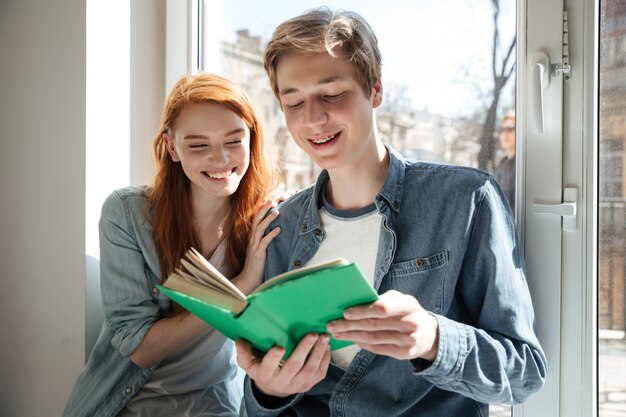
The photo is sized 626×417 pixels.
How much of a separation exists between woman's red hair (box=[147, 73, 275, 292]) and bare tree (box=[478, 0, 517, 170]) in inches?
20.9

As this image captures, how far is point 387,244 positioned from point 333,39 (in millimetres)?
397

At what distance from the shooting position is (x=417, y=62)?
153cm

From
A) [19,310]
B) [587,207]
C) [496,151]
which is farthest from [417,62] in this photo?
[19,310]

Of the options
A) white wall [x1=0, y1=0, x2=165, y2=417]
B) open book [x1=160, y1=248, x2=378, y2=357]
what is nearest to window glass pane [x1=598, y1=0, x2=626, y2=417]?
open book [x1=160, y1=248, x2=378, y2=357]

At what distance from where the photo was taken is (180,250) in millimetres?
1545

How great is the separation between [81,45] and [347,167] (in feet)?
2.88

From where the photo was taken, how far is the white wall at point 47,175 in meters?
1.75

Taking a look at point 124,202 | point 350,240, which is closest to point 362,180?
point 350,240

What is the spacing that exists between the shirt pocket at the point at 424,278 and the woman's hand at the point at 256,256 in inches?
12.8

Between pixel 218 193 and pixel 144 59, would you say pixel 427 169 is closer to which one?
pixel 218 193

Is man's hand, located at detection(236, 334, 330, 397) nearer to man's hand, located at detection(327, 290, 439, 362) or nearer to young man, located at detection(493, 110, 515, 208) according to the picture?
man's hand, located at detection(327, 290, 439, 362)

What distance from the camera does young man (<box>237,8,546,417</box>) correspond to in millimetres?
1124

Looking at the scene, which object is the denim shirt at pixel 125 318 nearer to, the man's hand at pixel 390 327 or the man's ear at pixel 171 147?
the man's ear at pixel 171 147

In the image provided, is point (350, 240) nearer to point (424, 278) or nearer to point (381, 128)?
point (424, 278)
